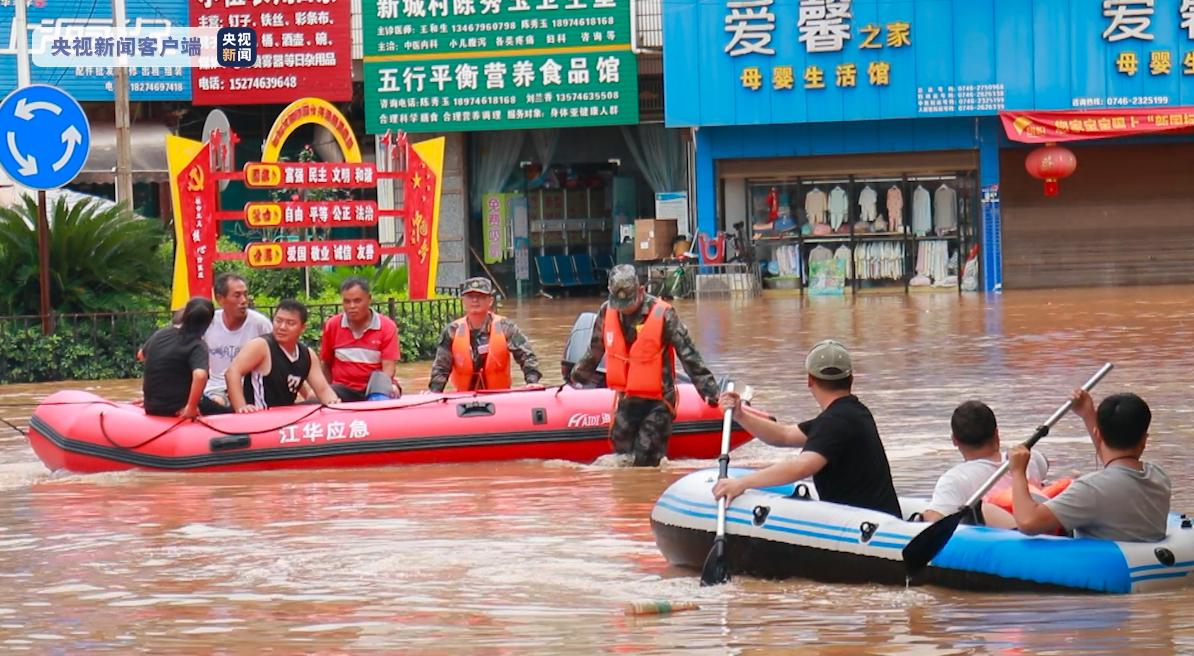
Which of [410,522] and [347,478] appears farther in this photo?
[347,478]

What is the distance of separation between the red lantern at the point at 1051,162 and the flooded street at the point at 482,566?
1519cm

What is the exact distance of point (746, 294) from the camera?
110ft

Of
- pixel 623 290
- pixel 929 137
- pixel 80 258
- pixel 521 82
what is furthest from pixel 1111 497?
pixel 521 82

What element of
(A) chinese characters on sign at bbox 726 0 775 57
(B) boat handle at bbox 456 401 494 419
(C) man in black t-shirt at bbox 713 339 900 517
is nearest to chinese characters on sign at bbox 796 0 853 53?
(A) chinese characters on sign at bbox 726 0 775 57

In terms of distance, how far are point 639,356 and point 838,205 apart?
2203cm

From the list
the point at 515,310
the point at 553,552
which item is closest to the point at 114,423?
the point at 553,552

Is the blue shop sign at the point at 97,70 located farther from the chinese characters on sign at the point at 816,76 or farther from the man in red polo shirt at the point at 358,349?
the man in red polo shirt at the point at 358,349

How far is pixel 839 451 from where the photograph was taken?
829 cm

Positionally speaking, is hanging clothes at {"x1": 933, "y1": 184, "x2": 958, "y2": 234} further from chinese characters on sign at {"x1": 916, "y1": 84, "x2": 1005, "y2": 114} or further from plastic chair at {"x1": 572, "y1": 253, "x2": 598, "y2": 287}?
plastic chair at {"x1": 572, "y1": 253, "x2": 598, "y2": 287}

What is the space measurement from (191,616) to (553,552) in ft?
6.48

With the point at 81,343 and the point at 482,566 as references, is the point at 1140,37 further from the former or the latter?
the point at 482,566

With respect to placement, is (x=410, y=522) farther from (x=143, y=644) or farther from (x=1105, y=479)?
(x=1105, y=479)

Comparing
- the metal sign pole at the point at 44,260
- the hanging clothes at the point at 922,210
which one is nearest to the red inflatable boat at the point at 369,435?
the metal sign pole at the point at 44,260

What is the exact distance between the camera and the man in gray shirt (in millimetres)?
7625
